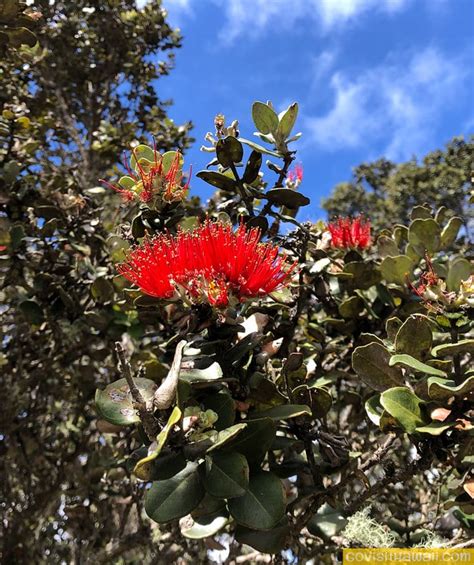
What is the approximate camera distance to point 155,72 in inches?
177

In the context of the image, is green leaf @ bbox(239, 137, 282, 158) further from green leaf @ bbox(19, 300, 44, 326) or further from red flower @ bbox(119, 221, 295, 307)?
green leaf @ bbox(19, 300, 44, 326)

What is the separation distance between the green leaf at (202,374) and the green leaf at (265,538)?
391 mm

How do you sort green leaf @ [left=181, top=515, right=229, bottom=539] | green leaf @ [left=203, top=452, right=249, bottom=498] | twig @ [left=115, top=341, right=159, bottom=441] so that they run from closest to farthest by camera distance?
twig @ [left=115, top=341, right=159, bottom=441] < green leaf @ [left=203, top=452, right=249, bottom=498] < green leaf @ [left=181, top=515, right=229, bottom=539]

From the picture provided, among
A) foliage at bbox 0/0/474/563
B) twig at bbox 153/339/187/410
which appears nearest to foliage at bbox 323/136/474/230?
foliage at bbox 0/0/474/563

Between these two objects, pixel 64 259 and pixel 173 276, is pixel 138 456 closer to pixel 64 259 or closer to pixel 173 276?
pixel 173 276

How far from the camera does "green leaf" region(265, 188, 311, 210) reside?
50.6 inches

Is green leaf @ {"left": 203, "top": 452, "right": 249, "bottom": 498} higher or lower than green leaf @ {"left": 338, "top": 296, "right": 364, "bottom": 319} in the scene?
lower

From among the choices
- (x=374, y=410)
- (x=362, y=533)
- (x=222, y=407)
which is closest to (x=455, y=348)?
(x=374, y=410)

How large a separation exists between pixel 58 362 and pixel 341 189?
1067 cm

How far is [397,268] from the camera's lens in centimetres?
159

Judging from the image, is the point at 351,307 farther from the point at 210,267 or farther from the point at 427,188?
the point at 427,188

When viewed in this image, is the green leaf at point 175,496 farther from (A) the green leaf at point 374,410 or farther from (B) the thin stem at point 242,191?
(B) the thin stem at point 242,191

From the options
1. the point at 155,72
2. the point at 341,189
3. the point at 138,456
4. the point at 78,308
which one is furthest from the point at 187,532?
the point at 341,189

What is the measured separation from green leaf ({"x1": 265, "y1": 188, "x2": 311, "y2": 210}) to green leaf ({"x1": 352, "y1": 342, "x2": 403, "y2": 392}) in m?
0.40
